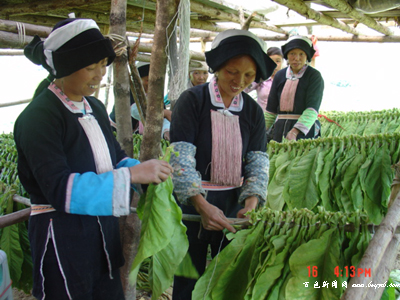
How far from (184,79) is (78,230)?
1.02 metres

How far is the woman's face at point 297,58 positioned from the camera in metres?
3.67

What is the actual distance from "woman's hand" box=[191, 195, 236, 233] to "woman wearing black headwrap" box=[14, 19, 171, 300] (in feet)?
1.07

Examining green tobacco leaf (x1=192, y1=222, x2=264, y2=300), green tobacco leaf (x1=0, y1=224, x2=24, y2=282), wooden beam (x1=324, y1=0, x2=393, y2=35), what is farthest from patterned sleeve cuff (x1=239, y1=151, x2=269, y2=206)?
wooden beam (x1=324, y1=0, x2=393, y2=35)

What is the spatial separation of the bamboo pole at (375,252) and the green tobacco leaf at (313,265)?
15 centimetres

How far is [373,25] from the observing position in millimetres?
5164

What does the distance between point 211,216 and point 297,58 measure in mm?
2639

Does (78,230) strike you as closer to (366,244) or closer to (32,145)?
(32,145)

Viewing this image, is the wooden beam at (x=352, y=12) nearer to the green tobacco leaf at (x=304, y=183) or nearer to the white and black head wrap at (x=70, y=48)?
the green tobacco leaf at (x=304, y=183)

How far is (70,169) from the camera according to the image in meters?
1.33

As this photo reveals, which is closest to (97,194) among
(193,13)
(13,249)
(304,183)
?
(13,249)

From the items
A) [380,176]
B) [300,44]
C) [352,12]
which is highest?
[352,12]

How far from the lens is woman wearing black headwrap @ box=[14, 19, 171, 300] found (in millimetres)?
1228

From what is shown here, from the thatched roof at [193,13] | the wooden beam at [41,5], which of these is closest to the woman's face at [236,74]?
the thatched roof at [193,13]

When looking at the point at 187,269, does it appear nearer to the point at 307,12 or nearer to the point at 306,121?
the point at 306,121
